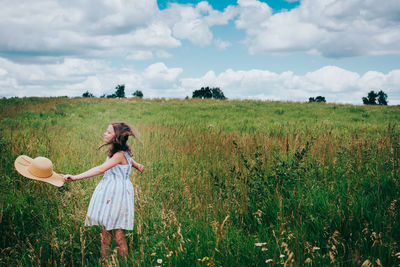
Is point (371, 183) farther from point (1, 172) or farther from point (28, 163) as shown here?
point (1, 172)

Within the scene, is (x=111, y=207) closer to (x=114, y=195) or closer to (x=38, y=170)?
(x=114, y=195)

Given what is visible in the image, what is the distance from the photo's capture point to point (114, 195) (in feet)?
9.66

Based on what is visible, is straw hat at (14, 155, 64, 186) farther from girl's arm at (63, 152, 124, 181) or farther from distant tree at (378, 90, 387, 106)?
distant tree at (378, 90, 387, 106)

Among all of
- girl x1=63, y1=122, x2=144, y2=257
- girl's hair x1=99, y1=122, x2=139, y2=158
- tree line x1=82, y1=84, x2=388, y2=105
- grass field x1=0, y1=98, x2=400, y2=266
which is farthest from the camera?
tree line x1=82, y1=84, x2=388, y2=105

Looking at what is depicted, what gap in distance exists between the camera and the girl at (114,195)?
9.39ft

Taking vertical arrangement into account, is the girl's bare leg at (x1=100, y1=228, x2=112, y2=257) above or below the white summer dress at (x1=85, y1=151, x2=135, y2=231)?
below

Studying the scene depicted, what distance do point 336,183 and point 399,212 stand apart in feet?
2.85

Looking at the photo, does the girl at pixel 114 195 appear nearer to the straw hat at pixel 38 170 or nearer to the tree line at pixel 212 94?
the straw hat at pixel 38 170

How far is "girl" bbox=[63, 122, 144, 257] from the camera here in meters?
2.86

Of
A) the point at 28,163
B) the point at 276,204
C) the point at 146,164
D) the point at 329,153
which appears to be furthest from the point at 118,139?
the point at 329,153

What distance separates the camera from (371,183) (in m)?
3.32

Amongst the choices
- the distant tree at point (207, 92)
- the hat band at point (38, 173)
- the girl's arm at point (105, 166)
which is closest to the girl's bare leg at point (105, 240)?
the girl's arm at point (105, 166)

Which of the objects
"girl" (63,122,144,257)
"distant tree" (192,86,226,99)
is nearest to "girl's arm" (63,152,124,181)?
"girl" (63,122,144,257)

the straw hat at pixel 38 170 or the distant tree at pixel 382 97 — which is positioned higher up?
the distant tree at pixel 382 97
